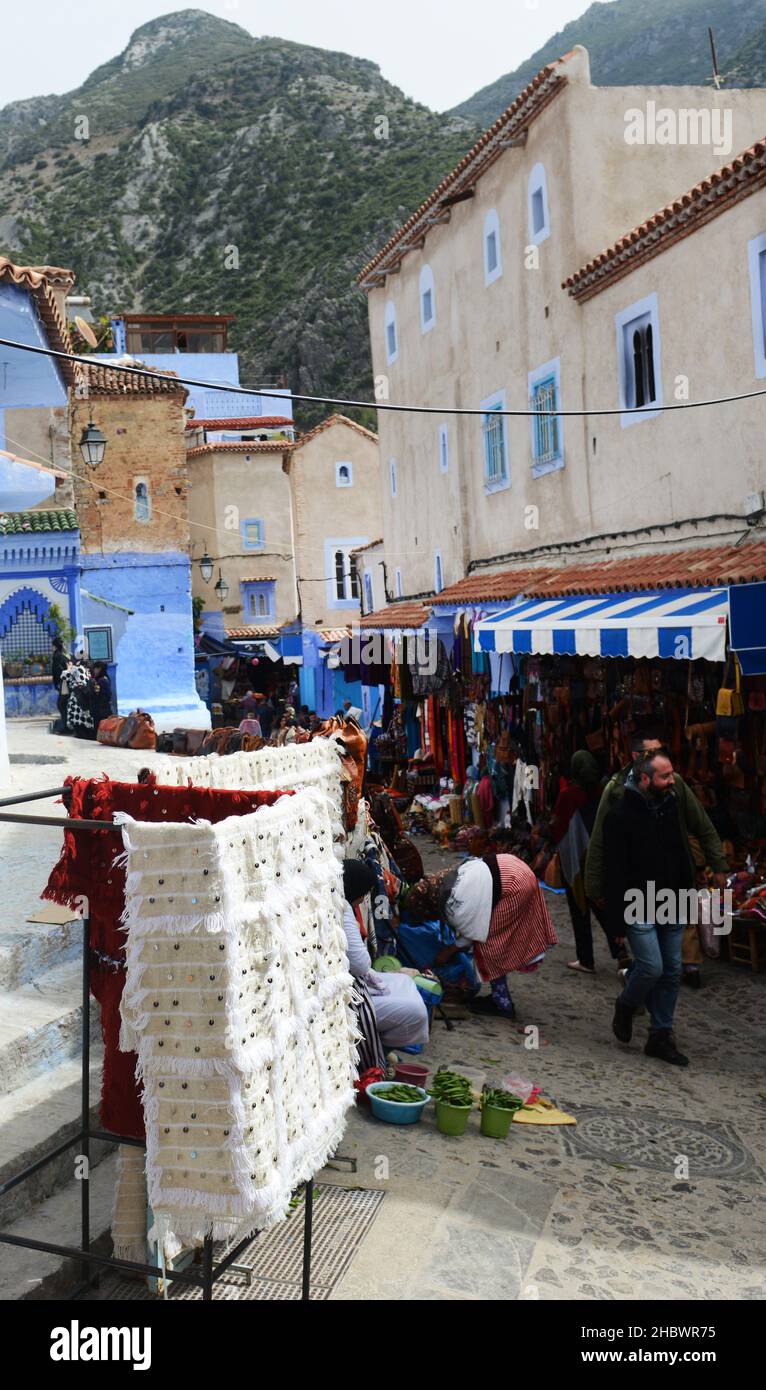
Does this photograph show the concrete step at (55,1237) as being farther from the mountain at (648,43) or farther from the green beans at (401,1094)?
the mountain at (648,43)

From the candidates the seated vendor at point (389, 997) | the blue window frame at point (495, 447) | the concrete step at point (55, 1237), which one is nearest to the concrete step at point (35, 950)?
the concrete step at point (55, 1237)

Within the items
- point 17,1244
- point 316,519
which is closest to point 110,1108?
point 17,1244

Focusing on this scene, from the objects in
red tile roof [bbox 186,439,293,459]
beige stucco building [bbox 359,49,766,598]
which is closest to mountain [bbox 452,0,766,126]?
red tile roof [bbox 186,439,293,459]

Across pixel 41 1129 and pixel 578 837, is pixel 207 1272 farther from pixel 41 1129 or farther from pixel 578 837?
pixel 578 837

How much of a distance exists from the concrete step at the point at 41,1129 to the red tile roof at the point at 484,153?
12582mm

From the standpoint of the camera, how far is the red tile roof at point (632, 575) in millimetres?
8812

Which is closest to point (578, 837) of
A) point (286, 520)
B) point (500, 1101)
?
point (500, 1101)

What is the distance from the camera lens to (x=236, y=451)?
135 ft

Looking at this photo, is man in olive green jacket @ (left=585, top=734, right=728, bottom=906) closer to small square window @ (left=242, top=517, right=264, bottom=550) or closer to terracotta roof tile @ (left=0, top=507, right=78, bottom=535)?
terracotta roof tile @ (left=0, top=507, right=78, bottom=535)

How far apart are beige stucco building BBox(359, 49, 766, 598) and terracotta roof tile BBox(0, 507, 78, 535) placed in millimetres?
8627

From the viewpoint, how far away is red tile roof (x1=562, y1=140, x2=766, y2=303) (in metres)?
9.38

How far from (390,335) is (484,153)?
5908 millimetres

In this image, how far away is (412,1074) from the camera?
6.38 metres
